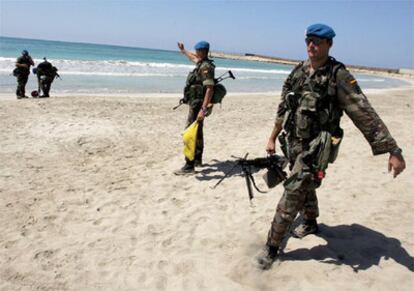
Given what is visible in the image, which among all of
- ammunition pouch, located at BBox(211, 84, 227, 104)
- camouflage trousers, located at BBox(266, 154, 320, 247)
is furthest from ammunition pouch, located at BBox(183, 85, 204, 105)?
camouflage trousers, located at BBox(266, 154, 320, 247)

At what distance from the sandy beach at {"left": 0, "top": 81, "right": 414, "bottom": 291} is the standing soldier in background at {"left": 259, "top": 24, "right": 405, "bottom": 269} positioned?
54cm

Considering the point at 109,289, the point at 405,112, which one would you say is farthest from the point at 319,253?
the point at 405,112

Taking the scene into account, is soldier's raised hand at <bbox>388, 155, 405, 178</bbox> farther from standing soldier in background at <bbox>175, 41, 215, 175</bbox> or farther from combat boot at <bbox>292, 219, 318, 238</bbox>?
standing soldier in background at <bbox>175, 41, 215, 175</bbox>

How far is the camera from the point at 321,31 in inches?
131

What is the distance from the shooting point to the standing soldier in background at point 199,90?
19.9 ft

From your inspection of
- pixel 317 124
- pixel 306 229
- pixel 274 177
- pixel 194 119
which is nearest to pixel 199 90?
pixel 194 119

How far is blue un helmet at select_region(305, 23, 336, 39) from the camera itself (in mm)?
3324

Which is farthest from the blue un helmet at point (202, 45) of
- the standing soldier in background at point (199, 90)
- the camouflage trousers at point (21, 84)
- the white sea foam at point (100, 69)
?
the white sea foam at point (100, 69)

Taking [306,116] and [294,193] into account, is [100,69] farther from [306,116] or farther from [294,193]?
[294,193]

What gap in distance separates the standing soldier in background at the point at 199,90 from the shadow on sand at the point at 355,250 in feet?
8.80

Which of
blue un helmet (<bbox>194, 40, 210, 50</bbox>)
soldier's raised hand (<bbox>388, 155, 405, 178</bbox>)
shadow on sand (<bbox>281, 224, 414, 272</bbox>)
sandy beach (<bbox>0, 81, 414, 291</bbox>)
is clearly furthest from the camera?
blue un helmet (<bbox>194, 40, 210, 50</bbox>)

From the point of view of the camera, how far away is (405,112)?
14.0 meters

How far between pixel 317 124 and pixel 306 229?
4.36ft

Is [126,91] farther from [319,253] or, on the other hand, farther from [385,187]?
[319,253]
